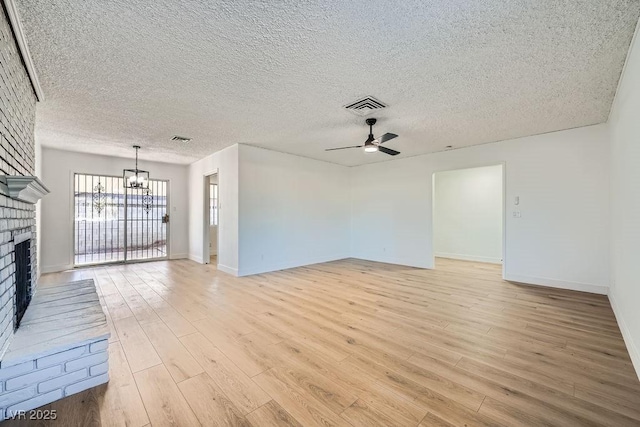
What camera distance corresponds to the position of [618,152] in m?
3.25

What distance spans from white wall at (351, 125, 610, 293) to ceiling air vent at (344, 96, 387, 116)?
10.4 ft

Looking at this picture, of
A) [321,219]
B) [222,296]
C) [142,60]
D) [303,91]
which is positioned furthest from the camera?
[321,219]

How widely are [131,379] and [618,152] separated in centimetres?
551

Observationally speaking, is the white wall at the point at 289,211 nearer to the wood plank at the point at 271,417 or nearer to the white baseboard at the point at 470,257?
the white baseboard at the point at 470,257

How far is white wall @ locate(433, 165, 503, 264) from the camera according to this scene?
7059mm

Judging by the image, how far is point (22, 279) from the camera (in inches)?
98.0

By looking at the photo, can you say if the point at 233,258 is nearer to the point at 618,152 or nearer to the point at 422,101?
the point at 422,101

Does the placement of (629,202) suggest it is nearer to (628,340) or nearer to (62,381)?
(628,340)

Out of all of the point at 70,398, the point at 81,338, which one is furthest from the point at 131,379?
the point at 81,338

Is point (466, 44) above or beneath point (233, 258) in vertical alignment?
above

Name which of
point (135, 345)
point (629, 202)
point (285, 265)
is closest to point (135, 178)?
point (285, 265)

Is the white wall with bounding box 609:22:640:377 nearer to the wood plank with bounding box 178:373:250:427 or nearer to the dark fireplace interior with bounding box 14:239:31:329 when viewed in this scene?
the wood plank with bounding box 178:373:250:427

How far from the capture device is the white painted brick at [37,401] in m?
1.71

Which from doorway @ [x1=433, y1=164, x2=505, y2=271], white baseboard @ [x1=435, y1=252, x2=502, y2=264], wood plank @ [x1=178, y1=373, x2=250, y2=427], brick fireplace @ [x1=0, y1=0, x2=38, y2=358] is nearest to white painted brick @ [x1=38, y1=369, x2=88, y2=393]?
brick fireplace @ [x1=0, y1=0, x2=38, y2=358]
